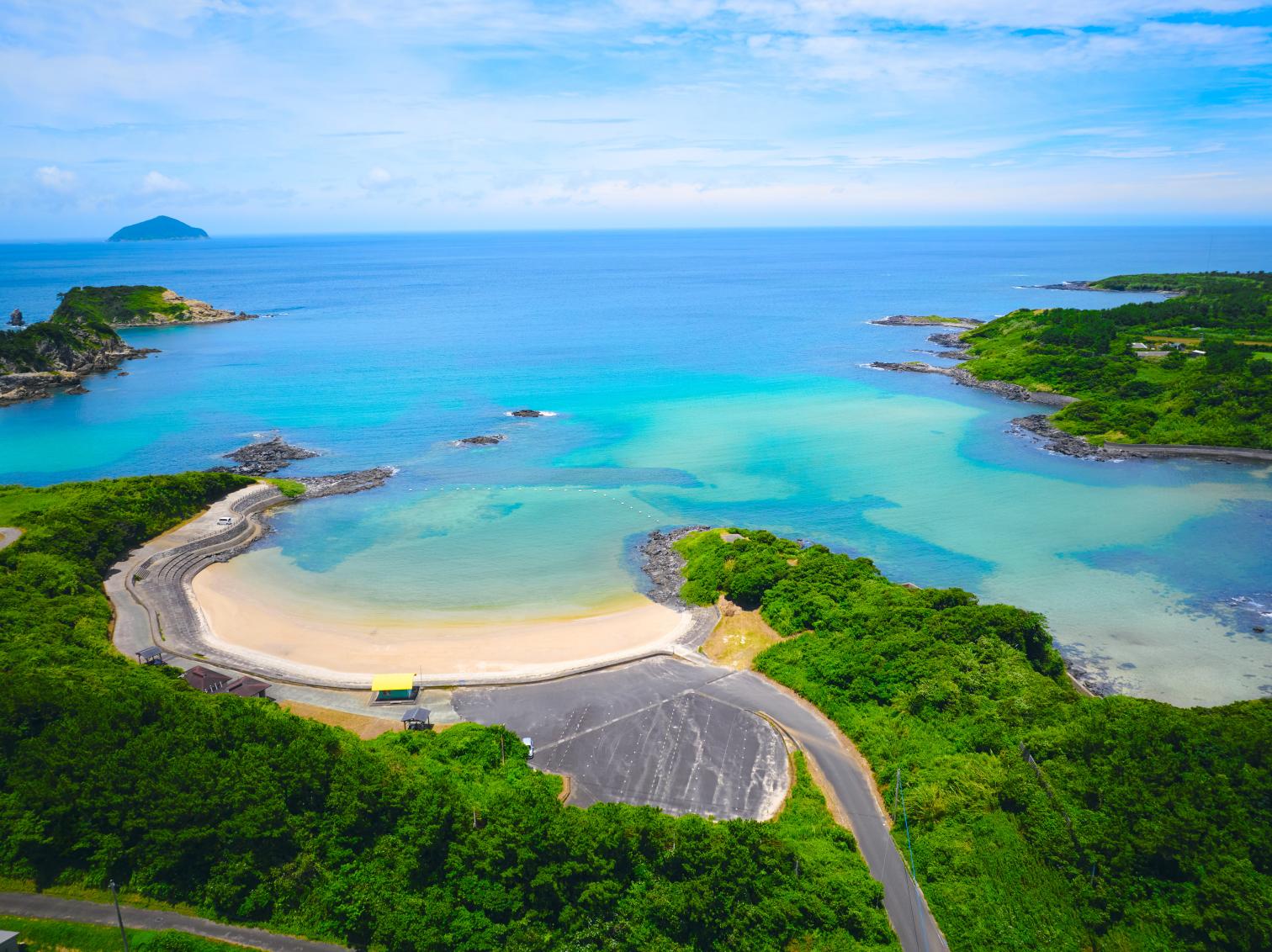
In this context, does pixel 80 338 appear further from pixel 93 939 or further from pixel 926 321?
pixel 926 321

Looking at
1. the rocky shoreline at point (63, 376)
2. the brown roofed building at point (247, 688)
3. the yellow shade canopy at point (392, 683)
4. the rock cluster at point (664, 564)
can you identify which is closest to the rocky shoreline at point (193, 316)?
the rocky shoreline at point (63, 376)

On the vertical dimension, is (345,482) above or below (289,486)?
below

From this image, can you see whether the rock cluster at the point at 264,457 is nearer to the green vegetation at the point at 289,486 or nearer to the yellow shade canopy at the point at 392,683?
the green vegetation at the point at 289,486

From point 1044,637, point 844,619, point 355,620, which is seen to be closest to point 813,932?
point 844,619

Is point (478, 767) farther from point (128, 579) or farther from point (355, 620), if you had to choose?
point (128, 579)

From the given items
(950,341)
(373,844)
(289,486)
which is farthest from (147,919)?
(950,341)

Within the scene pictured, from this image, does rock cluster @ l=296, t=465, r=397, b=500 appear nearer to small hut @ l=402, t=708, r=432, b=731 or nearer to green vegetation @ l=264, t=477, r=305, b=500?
green vegetation @ l=264, t=477, r=305, b=500
